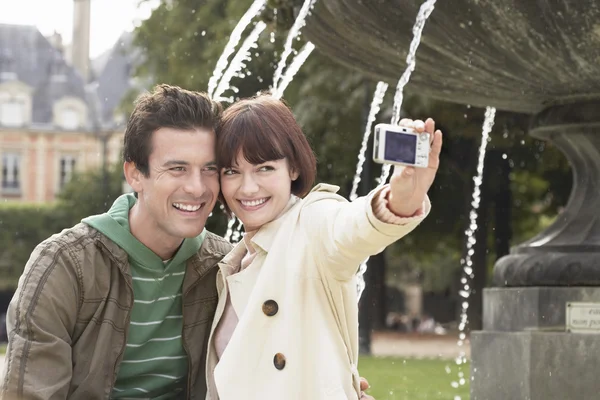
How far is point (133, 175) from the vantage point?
13.1ft

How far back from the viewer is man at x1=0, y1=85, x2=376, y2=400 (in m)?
3.65

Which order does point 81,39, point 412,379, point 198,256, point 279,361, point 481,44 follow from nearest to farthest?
point 279,361 < point 198,256 < point 481,44 < point 412,379 < point 81,39

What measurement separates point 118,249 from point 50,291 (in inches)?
11.6

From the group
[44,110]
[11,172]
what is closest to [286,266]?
[11,172]

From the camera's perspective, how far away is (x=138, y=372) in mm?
3893

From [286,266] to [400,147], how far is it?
617mm

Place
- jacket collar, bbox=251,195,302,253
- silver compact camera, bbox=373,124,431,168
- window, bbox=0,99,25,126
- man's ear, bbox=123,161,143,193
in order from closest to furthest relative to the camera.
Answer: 1. silver compact camera, bbox=373,124,431,168
2. jacket collar, bbox=251,195,302,253
3. man's ear, bbox=123,161,143,193
4. window, bbox=0,99,25,126

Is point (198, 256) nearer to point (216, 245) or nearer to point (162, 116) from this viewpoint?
point (216, 245)

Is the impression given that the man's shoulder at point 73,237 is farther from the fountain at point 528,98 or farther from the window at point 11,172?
the window at point 11,172

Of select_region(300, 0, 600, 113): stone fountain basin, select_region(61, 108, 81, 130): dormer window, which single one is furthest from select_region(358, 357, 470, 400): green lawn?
select_region(61, 108, 81, 130): dormer window

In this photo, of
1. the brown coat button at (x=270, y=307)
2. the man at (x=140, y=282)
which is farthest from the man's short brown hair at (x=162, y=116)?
the brown coat button at (x=270, y=307)

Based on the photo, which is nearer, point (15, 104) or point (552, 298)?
point (552, 298)

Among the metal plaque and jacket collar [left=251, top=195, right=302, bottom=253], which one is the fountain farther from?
jacket collar [left=251, top=195, right=302, bottom=253]

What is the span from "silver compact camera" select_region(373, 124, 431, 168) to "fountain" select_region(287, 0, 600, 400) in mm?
2404
